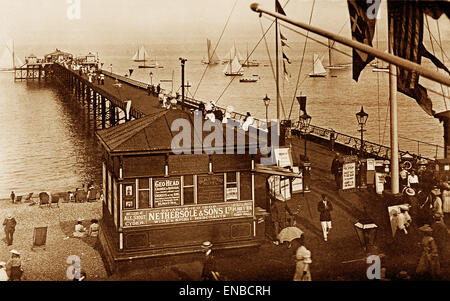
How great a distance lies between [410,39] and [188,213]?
752cm

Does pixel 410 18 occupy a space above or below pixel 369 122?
above

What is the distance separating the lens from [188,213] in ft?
53.1

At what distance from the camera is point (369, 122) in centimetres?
7856

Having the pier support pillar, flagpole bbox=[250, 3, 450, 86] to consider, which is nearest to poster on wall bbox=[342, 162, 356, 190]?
the pier support pillar

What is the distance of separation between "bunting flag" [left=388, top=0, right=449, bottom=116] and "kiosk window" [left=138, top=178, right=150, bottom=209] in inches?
285

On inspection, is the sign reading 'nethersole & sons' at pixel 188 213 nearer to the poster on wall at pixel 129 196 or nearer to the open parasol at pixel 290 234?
the poster on wall at pixel 129 196

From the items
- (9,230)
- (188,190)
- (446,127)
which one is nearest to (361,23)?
(188,190)

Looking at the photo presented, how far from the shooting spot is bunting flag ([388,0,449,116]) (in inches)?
507

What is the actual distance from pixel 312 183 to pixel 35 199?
50.0 ft

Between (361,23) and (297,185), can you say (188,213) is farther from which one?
(297,185)

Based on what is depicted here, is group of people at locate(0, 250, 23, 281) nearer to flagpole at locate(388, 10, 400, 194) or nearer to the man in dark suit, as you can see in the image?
Result: the man in dark suit

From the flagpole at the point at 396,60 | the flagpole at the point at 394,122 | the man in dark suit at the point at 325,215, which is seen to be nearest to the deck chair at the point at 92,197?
the man in dark suit at the point at 325,215
